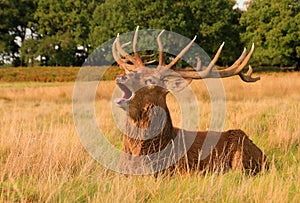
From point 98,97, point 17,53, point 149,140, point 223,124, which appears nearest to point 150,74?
point 149,140

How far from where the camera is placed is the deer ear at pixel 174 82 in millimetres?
4996

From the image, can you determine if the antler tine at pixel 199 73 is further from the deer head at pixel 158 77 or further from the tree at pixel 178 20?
the tree at pixel 178 20

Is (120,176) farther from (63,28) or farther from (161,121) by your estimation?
(63,28)

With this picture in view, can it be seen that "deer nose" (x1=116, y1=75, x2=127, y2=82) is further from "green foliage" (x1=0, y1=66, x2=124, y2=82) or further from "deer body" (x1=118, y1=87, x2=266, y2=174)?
"green foliage" (x1=0, y1=66, x2=124, y2=82)

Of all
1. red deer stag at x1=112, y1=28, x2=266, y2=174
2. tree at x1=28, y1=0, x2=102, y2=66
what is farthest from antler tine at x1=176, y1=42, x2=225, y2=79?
tree at x1=28, y1=0, x2=102, y2=66

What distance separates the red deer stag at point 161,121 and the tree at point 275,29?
3457 centimetres

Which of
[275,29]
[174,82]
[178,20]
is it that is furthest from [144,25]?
[174,82]

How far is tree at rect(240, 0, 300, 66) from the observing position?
37531 mm

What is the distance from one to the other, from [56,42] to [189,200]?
1910 inches

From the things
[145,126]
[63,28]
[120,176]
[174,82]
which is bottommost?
[120,176]

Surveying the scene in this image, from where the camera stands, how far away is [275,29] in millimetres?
38094

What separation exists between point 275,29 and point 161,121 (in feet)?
118

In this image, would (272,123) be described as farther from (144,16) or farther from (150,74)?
(144,16)

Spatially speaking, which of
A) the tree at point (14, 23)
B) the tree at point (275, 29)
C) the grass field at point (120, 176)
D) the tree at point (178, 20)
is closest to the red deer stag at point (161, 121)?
the grass field at point (120, 176)
